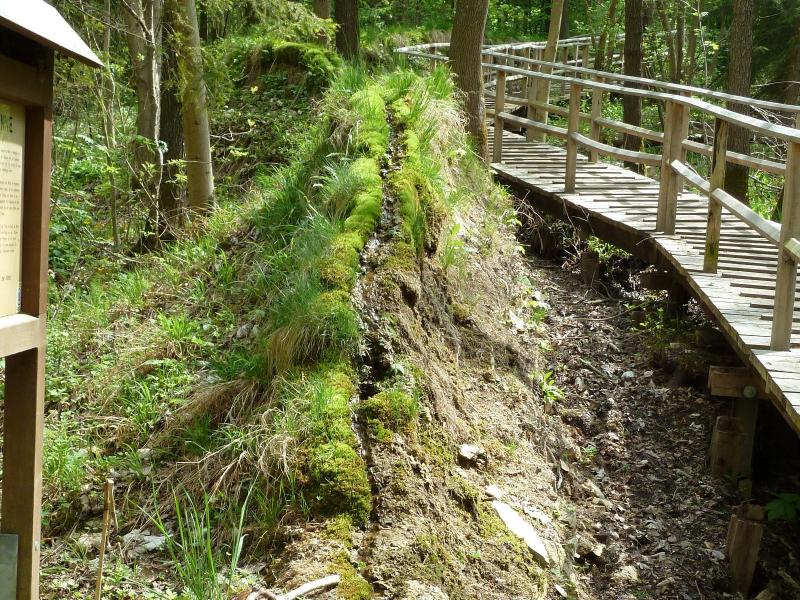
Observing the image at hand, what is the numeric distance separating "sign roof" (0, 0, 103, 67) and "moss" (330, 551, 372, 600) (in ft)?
7.16

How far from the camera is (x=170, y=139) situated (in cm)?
995

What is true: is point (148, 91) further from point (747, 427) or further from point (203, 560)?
point (747, 427)

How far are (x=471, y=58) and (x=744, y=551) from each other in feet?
Answer: 24.1

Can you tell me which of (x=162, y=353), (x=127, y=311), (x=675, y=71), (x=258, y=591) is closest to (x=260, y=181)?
(x=127, y=311)

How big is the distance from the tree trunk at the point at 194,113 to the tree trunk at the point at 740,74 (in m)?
7.75

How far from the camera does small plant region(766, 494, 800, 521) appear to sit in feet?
18.9

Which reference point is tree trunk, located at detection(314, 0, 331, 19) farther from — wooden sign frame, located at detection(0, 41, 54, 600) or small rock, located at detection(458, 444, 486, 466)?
wooden sign frame, located at detection(0, 41, 54, 600)

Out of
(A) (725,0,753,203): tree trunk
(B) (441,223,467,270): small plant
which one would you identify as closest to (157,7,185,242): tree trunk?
(B) (441,223,467,270): small plant

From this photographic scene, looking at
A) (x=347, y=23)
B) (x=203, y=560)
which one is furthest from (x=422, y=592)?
(x=347, y=23)

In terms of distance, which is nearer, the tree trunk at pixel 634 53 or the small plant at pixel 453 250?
the small plant at pixel 453 250

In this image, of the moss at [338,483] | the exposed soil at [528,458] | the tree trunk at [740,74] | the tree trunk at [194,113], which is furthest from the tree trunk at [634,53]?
the moss at [338,483]

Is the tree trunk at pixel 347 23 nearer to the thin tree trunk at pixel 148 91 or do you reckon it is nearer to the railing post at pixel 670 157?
the thin tree trunk at pixel 148 91

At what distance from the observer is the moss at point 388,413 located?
4.34 metres

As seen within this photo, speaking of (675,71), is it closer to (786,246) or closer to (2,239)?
(786,246)
